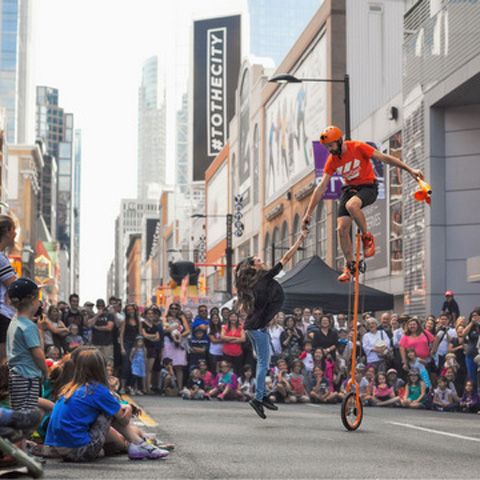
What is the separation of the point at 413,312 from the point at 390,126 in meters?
8.37

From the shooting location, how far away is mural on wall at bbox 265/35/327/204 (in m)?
42.2

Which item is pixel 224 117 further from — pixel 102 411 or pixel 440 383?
pixel 102 411

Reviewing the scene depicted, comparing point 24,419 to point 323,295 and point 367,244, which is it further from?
point 323,295

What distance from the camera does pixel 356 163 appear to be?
9922mm

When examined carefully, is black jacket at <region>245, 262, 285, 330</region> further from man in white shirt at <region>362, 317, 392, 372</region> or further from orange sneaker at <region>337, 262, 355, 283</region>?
man in white shirt at <region>362, 317, 392, 372</region>

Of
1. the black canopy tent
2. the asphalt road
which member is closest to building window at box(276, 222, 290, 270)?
the black canopy tent

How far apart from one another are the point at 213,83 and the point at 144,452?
87299 mm

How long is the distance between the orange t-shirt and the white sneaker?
407 cm

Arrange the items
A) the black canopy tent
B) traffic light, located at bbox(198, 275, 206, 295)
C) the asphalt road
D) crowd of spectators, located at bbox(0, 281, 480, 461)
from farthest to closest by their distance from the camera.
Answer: traffic light, located at bbox(198, 275, 206, 295)
the black canopy tent
crowd of spectators, located at bbox(0, 281, 480, 461)
the asphalt road

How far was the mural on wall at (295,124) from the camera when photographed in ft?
138

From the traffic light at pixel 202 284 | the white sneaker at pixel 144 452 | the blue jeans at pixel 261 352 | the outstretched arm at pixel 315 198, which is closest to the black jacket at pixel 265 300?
the blue jeans at pixel 261 352

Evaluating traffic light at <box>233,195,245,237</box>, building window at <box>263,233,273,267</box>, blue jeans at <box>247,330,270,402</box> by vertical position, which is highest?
traffic light at <box>233,195,245,237</box>

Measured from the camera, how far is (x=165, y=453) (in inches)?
281

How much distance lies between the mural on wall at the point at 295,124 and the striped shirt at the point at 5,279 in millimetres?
34693
